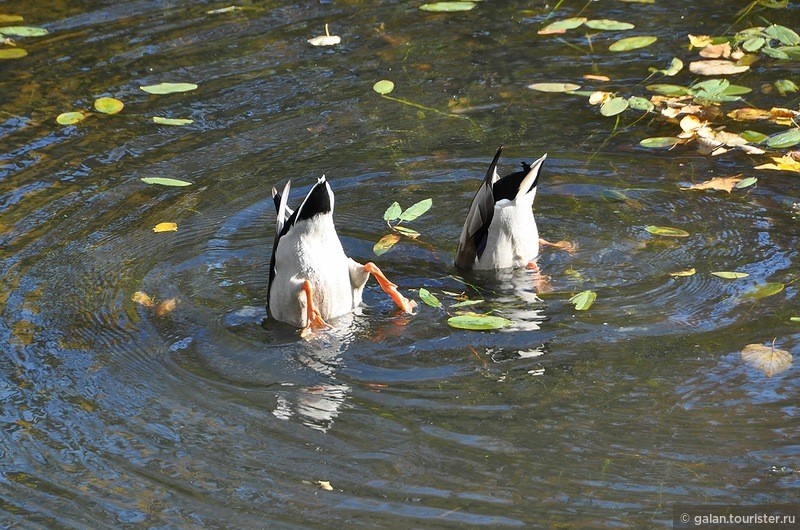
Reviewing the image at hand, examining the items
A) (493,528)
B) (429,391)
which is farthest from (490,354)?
(493,528)

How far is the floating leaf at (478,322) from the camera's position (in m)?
4.88

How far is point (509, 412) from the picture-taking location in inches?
166

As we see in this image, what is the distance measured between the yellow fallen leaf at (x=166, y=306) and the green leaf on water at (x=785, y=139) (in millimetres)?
3798

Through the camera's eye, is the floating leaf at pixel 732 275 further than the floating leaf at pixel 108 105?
No

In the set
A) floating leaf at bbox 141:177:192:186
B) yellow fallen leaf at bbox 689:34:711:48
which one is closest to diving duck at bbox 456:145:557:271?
floating leaf at bbox 141:177:192:186

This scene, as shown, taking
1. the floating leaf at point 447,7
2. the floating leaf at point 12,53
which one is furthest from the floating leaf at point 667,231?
the floating leaf at point 12,53

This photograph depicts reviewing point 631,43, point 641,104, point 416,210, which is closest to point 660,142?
point 641,104

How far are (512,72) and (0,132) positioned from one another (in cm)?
376

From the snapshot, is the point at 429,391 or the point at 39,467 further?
the point at 429,391

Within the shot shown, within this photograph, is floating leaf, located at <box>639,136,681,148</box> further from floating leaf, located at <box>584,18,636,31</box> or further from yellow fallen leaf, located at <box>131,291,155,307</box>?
yellow fallen leaf, located at <box>131,291,155,307</box>

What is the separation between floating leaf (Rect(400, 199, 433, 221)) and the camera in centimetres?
586

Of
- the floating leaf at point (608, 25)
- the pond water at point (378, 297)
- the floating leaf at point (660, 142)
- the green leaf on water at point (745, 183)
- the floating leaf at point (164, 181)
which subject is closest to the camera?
the pond water at point (378, 297)

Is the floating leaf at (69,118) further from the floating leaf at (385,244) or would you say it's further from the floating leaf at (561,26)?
the floating leaf at (561,26)

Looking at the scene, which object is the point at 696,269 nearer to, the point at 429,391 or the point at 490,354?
the point at 490,354
